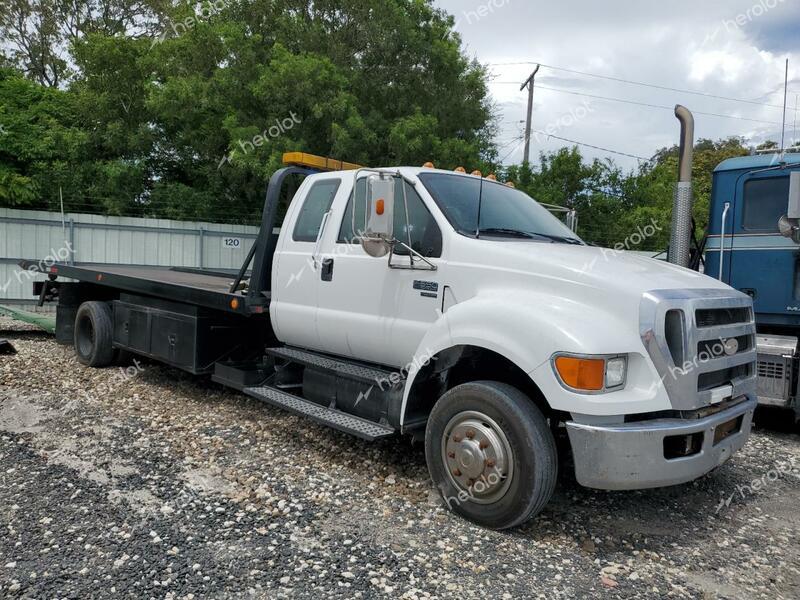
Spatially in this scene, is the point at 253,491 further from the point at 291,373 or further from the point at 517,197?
the point at 517,197

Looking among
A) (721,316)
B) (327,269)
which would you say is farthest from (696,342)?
(327,269)

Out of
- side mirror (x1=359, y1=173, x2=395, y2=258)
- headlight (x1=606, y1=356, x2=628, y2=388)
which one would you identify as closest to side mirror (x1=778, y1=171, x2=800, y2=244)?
headlight (x1=606, y1=356, x2=628, y2=388)

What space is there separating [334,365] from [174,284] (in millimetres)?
2314

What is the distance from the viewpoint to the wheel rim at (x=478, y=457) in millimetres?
3748

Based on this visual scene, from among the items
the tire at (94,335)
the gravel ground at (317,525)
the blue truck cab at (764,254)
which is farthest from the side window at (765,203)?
the tire at (94,335)

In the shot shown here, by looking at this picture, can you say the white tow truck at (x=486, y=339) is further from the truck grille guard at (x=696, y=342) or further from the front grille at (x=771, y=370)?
the front grille at (x=771, y=370)

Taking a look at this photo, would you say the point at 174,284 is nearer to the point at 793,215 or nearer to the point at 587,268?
the point at 587,268

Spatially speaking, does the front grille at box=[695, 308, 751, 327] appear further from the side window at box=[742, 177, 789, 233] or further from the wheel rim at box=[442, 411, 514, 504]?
the side window at box=[742, 177, 789, 233]

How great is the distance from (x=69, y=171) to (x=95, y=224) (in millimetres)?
3505

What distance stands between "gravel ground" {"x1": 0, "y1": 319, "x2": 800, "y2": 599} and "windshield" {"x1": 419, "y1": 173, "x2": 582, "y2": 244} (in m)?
1.81

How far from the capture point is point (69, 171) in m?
18.2

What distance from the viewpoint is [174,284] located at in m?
6.51

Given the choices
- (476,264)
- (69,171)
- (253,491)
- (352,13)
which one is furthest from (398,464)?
(69,171)

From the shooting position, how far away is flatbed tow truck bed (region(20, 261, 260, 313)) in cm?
590
